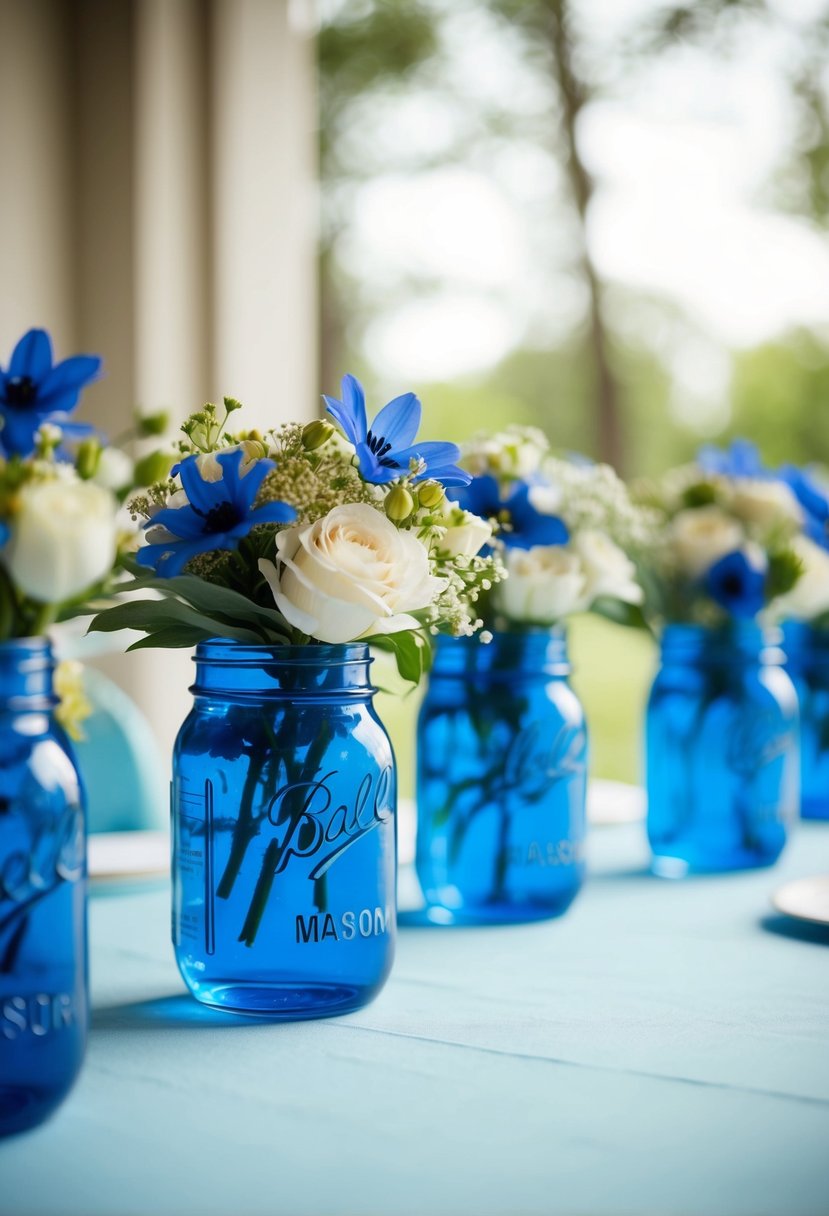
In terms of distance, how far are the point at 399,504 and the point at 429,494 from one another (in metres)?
0.02

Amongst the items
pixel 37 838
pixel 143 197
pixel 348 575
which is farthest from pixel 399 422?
pixel 143 197

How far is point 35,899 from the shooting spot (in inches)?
25.0

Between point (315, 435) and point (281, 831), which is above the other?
point (315, 435)

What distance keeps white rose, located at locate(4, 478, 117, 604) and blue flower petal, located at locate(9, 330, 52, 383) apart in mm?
117

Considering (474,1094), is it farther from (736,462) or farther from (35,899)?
(736,462)

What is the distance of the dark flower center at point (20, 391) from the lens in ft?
2.28

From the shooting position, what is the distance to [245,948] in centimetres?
81

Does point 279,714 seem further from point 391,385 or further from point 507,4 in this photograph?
point 507,4

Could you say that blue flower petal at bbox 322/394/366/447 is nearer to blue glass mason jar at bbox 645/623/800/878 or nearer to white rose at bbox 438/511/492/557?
white rose at bbox 438/511/492/557

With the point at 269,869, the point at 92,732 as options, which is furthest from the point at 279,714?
the point at 92,732

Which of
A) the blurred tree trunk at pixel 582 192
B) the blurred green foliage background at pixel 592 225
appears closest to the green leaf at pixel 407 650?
the blurred green foliage background at pixel 592 225

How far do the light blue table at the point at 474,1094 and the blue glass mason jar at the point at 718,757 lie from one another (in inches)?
10.7

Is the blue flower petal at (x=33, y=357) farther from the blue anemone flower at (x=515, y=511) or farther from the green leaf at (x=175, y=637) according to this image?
the blue anemone flower at (x=515, y=511)

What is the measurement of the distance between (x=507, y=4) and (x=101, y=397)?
2.30 meters
